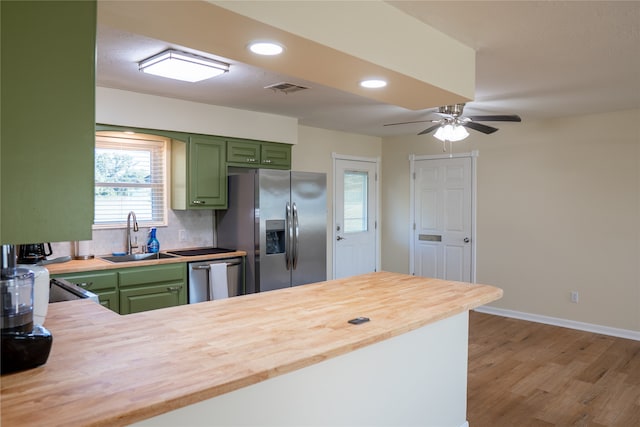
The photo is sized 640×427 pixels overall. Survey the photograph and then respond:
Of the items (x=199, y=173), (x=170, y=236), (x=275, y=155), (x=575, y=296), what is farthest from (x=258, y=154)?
(x=575, y=296)

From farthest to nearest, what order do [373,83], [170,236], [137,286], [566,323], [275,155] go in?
[566,323] < [275,155] < [170,236] < [137,286] < [373,83]

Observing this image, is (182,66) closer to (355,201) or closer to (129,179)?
(129,179)

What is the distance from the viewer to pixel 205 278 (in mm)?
4133

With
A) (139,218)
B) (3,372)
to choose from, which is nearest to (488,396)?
(3,372)

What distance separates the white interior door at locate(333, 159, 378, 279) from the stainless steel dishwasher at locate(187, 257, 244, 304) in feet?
6.19

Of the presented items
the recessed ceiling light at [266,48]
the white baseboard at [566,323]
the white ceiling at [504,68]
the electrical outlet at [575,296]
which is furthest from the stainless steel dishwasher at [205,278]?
the electrical outlet at [575,296]

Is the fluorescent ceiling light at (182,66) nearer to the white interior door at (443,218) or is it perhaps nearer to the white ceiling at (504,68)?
the white ceiling at (504,68)

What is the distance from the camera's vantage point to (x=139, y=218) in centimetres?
439

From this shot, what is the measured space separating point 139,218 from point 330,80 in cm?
288

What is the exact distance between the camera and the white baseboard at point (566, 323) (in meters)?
4.65

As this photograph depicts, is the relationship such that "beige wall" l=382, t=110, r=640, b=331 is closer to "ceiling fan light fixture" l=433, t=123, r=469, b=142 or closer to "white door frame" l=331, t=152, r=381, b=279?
"white door frame" l=331, t=152, r=381, b=279

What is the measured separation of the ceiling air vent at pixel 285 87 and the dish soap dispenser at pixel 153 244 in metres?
1.80

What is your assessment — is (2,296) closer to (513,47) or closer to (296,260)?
(513,47)

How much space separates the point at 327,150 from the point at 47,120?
4839 millimetres
